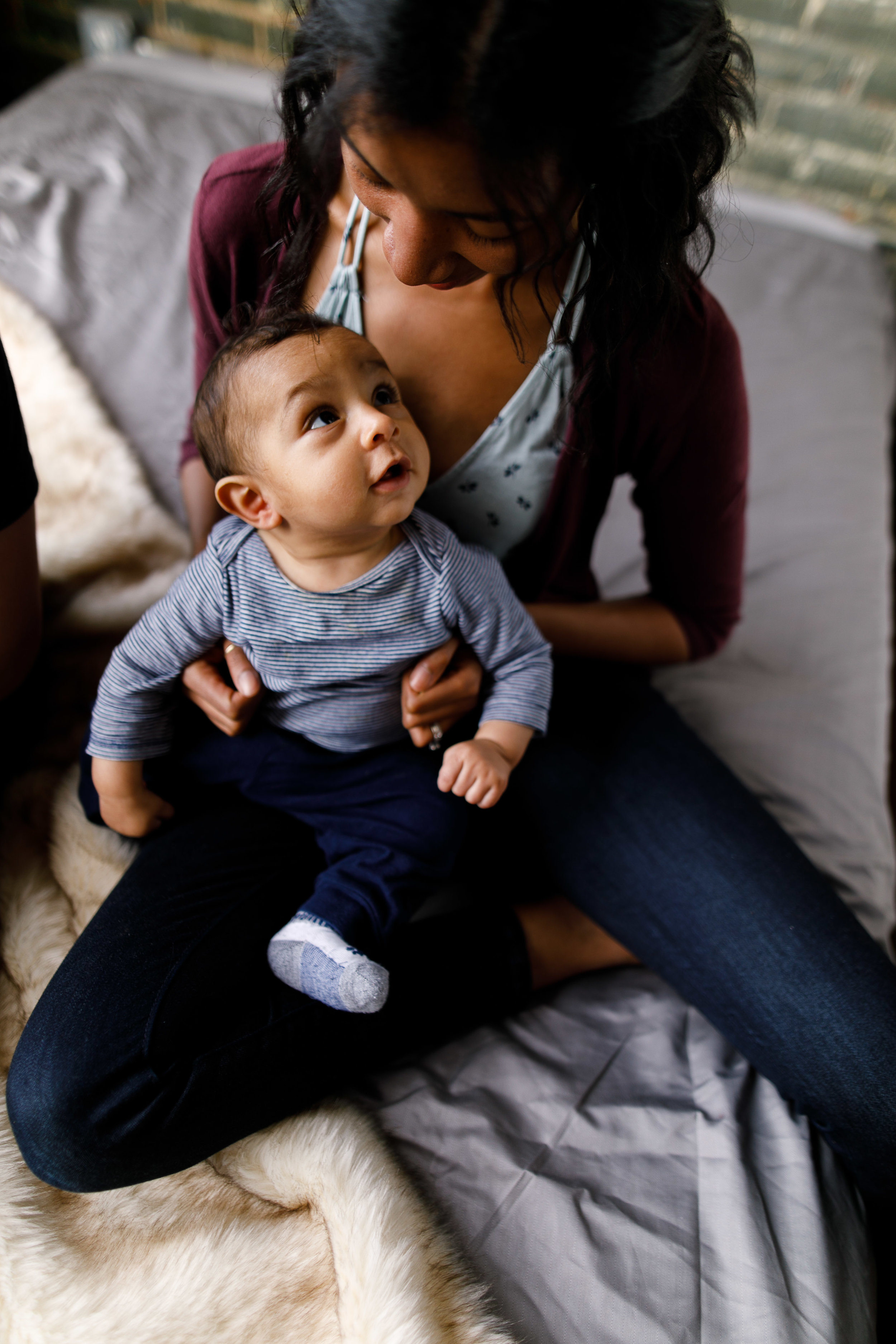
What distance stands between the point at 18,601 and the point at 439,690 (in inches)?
17.5

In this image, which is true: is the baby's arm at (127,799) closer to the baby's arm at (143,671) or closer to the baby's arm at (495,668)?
the baby's arm at (143,671)

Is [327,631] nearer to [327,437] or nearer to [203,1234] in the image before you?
[327,437]

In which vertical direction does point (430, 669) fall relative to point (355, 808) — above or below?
above

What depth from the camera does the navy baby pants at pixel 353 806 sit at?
834 millimetres

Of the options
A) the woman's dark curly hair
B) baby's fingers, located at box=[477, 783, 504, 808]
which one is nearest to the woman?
the woman's dark curly hair

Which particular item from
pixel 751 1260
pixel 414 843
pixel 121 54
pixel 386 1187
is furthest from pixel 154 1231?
pixel 121 54

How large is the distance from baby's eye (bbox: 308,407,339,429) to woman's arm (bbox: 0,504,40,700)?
320 millimetres

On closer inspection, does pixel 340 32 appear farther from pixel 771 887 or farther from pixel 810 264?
pixel 810 264

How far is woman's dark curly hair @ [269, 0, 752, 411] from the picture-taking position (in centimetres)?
51

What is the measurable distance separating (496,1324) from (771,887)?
0.46 m

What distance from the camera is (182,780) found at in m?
0.94

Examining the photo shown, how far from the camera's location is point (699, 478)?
0.94m

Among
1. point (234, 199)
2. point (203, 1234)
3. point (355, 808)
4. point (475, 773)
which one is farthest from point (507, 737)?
point (234, 199)

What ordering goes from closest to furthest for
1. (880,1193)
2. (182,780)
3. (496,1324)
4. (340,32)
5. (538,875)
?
(340,32) < (496,1324) < (880,1193) < (182,780) < (538,875)
